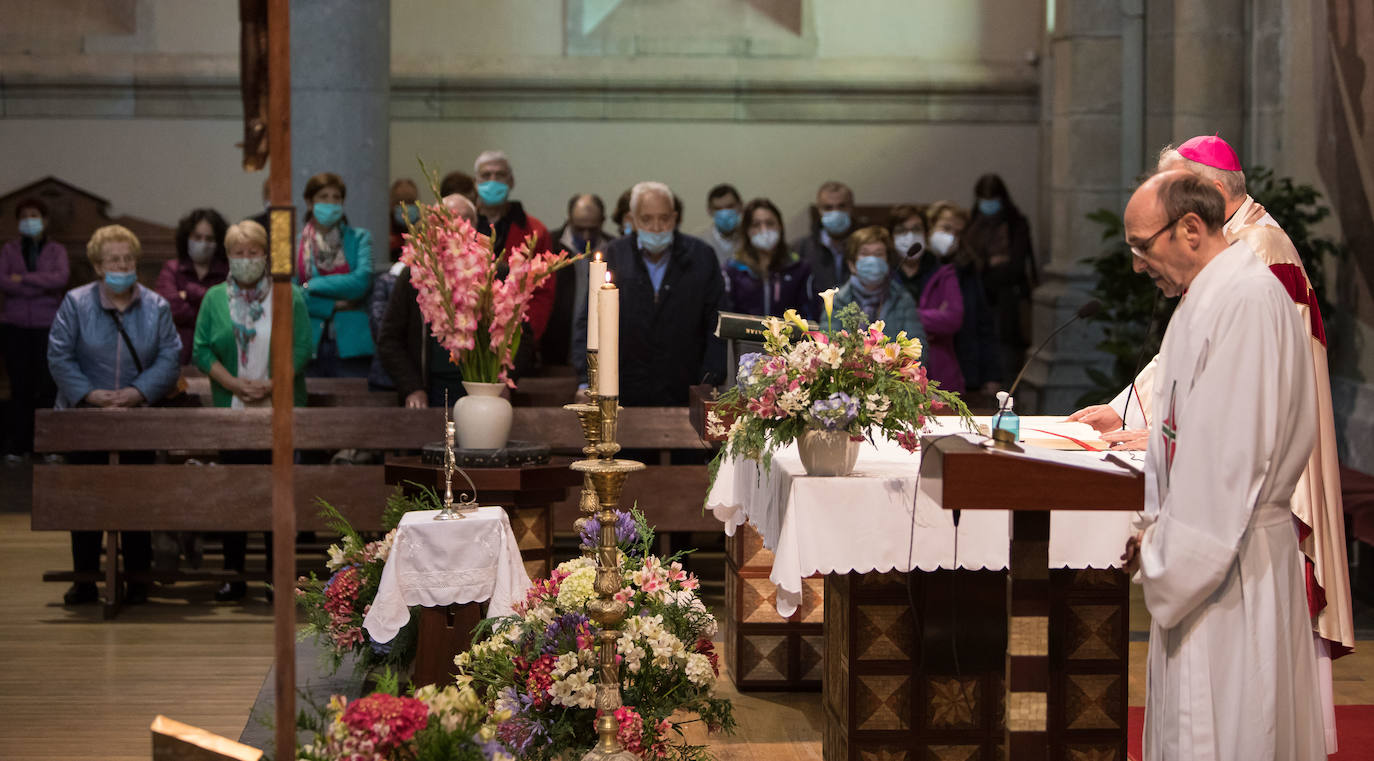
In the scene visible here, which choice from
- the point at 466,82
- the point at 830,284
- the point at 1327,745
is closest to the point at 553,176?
the point at 466,82

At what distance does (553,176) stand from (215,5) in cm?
304

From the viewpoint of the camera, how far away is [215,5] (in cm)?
1298

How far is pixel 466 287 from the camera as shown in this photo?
17.5 feet

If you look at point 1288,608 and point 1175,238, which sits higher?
point 1175,238

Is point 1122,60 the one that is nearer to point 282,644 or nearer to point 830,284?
point 830,284

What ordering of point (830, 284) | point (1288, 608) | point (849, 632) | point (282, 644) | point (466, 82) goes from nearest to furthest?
1. point (282, 644)
2. point (1288, 608)
3. point (849, 632)
4. point (830, 284)
5. point (466, 82)

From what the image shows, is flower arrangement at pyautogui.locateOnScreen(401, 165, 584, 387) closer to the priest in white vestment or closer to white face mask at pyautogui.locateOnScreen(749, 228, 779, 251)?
the priest in white vestment

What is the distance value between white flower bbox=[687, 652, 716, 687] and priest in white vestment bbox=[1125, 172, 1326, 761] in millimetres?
1294

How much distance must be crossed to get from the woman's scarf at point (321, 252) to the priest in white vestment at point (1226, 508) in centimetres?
592

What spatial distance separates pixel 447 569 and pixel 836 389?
4.68 ft

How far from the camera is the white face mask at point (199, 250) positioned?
31.3ft

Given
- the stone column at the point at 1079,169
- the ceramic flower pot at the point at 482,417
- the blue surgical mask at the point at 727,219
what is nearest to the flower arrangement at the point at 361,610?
the ceramic flower pot at the point at 482,417

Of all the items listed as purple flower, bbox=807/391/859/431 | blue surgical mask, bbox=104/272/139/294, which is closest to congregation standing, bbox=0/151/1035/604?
blue surgical mask, bbox=104/272/139/294

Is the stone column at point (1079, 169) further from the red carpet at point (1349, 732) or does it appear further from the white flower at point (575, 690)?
the white flower at point (575, 690)
